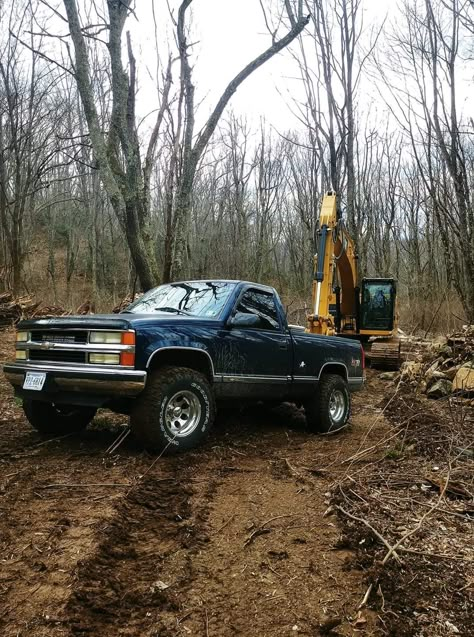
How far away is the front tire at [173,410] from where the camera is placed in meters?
4.71

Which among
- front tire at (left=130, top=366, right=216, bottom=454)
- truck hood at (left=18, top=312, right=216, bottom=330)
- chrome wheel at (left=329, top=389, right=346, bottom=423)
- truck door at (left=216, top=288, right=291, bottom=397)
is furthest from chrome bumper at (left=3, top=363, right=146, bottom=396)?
chrome wheel at (left=329, top=389, right=346, bottom=423)

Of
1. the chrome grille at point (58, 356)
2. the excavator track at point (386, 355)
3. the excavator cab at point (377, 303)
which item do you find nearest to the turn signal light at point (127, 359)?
the chrome grille at point (58, 356)

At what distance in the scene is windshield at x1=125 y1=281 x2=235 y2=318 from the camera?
5.86m

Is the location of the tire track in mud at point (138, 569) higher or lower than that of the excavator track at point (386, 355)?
lower

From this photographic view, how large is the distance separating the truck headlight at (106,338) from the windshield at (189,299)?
1.12m

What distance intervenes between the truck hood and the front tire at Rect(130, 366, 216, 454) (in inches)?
19.5

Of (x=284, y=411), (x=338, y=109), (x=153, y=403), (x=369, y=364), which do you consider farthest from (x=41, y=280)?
(x=153, y=403)

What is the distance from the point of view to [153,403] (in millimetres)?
4711

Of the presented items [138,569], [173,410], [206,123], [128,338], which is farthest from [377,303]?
[138,569]

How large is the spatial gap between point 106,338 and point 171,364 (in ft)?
2.49

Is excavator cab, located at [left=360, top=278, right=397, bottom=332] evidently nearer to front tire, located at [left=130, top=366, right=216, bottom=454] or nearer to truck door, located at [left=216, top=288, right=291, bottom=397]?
truck door, located at [left=216, top=288, right=291, bottom=397]

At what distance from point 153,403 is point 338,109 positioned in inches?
652

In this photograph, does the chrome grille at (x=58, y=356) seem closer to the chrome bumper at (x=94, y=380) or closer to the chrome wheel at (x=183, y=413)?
Result: the chrome bumper at (x=94, y=380)

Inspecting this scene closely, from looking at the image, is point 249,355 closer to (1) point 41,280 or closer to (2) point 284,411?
(2) point 284,411
